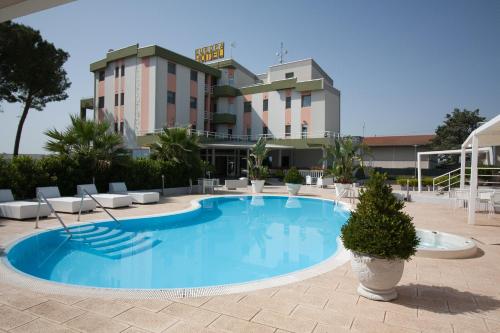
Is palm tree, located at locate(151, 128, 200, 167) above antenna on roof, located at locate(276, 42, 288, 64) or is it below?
below

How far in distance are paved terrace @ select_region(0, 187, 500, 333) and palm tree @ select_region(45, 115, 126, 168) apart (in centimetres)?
1135

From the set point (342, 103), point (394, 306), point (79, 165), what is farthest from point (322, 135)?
point (394, 306)

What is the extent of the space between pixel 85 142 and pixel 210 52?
99.1 ft

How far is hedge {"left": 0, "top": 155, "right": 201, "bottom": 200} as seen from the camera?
13156 mm

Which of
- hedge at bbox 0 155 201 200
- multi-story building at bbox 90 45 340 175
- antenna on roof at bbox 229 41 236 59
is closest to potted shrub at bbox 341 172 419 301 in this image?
hedge at bbox 0 155 201 200

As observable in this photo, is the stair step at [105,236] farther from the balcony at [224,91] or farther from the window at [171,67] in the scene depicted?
the balcony at [224,91]

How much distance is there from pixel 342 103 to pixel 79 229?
1291 inches

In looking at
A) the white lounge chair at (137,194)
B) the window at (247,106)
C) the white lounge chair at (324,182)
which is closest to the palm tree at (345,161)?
the white lounge chair at (324,182)

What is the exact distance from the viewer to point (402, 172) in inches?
1506

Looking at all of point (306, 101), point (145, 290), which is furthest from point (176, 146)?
point (306, 101)

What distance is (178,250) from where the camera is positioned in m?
9.12

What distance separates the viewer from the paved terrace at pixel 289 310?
3895mm

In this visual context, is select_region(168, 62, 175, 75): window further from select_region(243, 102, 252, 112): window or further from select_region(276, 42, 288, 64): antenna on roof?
select_region(276, 42, 288, 64): antenna on roof

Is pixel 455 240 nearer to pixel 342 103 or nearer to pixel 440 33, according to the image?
pixel 440 33
